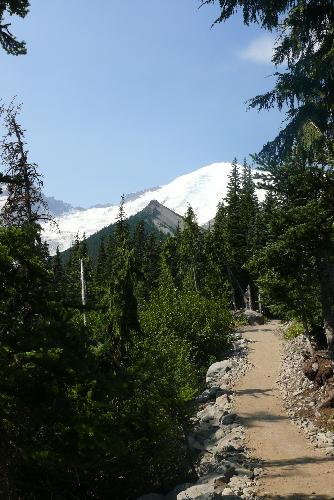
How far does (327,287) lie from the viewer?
13828 millimetres

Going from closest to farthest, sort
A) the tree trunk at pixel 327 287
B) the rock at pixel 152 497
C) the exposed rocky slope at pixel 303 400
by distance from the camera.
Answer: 1. the rock at pixel 152 497
2. the tree trunk at pixel 327 287
3. the exposed rocky slope at pixel 303 400

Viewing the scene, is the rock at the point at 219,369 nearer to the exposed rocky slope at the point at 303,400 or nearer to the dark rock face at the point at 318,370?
the exposed rocky slope at the point at 303,400

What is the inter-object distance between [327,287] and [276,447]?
5358 mm

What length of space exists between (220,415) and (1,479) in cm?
1184

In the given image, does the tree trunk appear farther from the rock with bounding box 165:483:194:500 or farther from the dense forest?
the rock with bounding box 165:483:194:500

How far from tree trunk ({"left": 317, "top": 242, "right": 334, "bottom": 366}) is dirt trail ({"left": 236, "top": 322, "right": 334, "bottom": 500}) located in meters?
3.18

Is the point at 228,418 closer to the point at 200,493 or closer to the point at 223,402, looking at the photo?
the point at 223,402

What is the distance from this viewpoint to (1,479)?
8.16m

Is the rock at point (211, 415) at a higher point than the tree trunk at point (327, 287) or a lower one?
lower

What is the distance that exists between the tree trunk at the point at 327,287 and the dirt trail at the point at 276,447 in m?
3.18

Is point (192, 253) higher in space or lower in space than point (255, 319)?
higher

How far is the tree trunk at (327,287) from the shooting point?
44.6ft

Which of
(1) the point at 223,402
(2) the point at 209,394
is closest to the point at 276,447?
(1) the point at 223,402

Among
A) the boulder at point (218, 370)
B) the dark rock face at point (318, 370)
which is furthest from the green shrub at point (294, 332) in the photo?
the dark rock face at point (318, 370)
